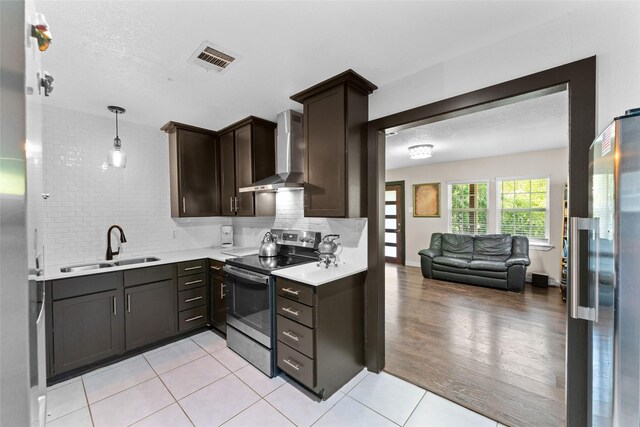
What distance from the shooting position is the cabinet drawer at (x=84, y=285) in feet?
7.28

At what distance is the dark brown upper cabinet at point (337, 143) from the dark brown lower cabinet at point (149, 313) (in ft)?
6.17

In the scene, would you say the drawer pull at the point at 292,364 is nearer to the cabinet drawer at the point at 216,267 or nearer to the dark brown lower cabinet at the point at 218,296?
the dark brown lower cabinet at the point at 218,296

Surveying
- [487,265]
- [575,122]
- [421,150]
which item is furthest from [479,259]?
[575,122]

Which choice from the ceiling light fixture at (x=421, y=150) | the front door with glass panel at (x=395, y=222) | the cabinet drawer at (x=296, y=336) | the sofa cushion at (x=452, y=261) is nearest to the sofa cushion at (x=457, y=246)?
the sofa cushion at (x=452, y=261)

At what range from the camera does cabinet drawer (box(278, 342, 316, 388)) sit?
6.44ft

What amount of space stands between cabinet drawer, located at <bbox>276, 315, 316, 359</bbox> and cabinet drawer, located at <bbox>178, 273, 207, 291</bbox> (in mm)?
1382

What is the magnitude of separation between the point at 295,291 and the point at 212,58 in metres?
1.85

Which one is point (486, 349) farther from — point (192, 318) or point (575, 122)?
point (192, 318)

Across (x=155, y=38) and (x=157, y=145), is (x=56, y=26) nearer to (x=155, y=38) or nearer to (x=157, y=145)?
(x=155, y=38)

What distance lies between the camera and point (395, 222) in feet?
23.6

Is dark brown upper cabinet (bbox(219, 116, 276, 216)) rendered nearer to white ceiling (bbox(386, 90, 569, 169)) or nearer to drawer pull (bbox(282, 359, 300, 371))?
drawer pull (bbox(282, 359, 300, 371))

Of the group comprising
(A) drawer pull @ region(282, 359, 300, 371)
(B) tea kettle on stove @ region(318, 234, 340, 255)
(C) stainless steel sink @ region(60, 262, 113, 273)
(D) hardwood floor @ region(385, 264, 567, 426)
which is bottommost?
(D) hardwood floor @ region(385, 264, 567, 426)

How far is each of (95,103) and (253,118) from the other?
1.56m


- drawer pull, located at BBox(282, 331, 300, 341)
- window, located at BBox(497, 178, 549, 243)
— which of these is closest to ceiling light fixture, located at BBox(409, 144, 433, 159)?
window, located at BBox(497, 178, 549, 243)
